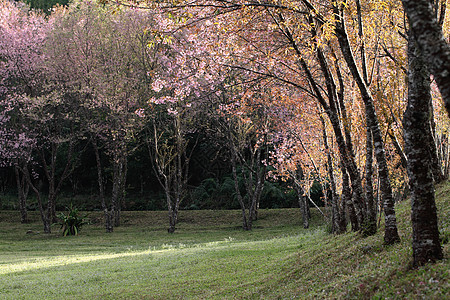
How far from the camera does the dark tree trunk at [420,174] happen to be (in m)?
4.80

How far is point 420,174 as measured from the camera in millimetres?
4836

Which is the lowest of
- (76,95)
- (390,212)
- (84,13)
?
(390,212)

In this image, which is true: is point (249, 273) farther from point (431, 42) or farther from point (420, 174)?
point (431, 42)

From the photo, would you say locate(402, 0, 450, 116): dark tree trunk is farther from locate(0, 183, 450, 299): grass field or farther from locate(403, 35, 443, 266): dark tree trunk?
locate(0, 183, 450, 299): grass field

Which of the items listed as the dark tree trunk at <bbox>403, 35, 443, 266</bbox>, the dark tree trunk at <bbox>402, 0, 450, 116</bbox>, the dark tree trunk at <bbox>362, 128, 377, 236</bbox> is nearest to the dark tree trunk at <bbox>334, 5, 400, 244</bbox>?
the dark tree trunk at <bbox>362, 128, 377, 236</bbox>

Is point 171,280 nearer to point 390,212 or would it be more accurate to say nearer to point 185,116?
point 390,212

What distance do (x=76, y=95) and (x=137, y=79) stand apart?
4.76 m

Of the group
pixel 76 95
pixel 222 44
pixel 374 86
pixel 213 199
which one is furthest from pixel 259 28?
pixel 213 199

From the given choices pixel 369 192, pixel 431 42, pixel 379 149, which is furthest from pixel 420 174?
pixel 369 192

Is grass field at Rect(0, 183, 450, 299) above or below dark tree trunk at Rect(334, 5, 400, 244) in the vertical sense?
below

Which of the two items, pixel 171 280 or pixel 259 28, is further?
pixel 259 28

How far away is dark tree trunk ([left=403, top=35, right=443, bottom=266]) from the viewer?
4.80 meters

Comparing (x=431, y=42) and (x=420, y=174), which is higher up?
(x=431, y=42)

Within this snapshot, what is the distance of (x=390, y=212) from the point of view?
6707 millimetres
